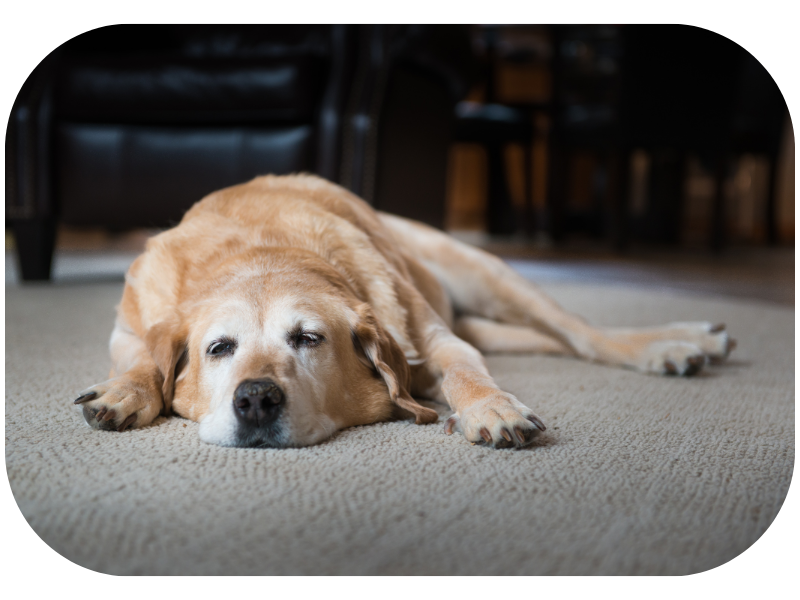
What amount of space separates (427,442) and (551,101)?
17.8ft

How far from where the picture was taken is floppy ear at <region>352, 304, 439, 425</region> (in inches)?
55.7

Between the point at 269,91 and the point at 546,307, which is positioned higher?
the point at 269,91

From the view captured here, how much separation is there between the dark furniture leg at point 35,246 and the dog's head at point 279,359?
7.65 ft

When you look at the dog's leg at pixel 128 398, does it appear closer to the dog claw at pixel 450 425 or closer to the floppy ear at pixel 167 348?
the floppy ear at pixel 167 348

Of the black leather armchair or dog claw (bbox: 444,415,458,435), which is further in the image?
the black leather armchair

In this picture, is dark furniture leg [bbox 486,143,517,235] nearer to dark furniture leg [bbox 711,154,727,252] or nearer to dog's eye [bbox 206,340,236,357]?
dark furniture leg [bbox 711,154,727,252]

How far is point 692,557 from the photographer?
0.86m

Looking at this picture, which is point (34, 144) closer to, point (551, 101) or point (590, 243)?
point (551, 101)

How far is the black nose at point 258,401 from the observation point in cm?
120

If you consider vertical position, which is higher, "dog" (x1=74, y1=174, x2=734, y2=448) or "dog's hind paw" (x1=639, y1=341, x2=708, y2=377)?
"dog" (x1=74, y1=174, x2=734, y2=448)

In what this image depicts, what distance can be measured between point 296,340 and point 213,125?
8.68 feet

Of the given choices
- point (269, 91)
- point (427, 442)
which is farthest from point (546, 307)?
point (269, 91)

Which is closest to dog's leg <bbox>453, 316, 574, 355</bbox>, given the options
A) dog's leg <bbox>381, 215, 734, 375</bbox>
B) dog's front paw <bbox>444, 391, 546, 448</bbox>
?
→ dog's leg <bbox>381, 215, 734, 375</bbox>

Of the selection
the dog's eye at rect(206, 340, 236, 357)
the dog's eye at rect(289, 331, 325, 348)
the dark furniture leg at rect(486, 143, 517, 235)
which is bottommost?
the dark furniture leg at rect(486, 143, 517, 235)
